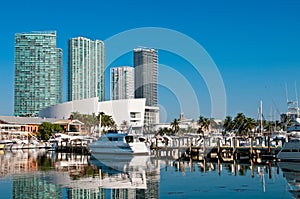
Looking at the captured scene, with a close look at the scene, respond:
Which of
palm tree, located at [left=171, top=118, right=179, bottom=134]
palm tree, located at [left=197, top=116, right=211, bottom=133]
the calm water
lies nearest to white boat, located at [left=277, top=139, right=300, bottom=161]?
the calm water

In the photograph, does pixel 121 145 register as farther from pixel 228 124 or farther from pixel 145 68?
pixel 145 68

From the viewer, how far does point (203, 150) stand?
224 ft

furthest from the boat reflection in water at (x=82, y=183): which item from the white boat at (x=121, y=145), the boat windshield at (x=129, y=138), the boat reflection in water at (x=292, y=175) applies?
the boat windshield at (x=129, y=138)

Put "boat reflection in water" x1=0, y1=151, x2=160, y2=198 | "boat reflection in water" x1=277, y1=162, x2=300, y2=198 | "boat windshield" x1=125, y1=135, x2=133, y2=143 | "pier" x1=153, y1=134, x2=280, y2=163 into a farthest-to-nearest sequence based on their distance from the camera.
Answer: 1. "boat windshield" x1=125, y1=135, x2=133, y2=143
2. "pier" x1=153, y1=134, x2=280, y2=163
3. "boat reflection in water" x1=277, y1=162, x2=300, y2=198
4. "boat reflection in water" x1=0, y1=151, x2=160, y2=198

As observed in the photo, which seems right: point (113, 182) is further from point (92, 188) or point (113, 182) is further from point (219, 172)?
point (219, 172)

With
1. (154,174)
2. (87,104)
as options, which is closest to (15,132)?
Answer: (87,104)

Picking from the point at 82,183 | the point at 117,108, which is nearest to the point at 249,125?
the point at 117,108

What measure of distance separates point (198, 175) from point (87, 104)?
125811 mm

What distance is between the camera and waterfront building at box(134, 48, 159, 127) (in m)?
128

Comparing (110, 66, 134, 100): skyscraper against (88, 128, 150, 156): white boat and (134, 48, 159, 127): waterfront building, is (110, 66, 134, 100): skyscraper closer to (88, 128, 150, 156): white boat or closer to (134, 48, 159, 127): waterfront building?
(134, 48, 159, 127): waterfront building

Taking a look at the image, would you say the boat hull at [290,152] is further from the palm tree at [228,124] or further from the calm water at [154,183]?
the palm tree at [228,124]

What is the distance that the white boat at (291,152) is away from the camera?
48906 millimetres

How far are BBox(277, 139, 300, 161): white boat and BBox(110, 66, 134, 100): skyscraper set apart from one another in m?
94.1

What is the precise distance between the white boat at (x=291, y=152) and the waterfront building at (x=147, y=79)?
6961 centimetres
